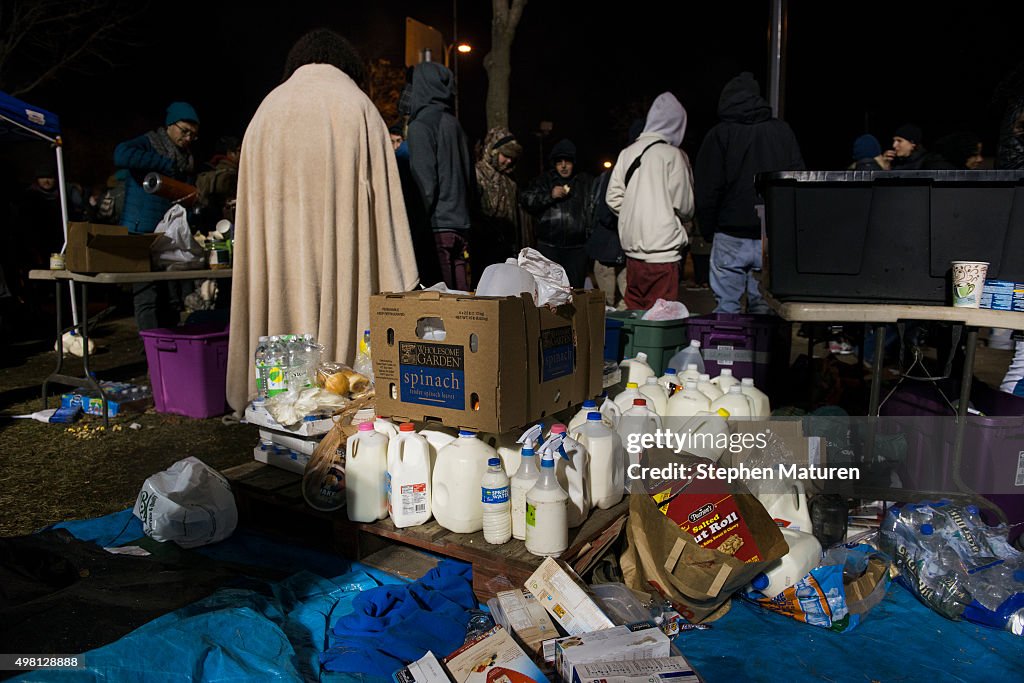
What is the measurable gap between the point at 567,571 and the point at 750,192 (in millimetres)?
3690

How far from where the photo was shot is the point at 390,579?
265 centimetres

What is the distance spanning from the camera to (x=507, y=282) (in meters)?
2.73

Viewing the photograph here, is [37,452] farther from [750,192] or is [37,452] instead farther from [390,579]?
[750,192]

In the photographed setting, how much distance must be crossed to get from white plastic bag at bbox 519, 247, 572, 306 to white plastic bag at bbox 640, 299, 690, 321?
1.80 m

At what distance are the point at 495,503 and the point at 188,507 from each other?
138 cm

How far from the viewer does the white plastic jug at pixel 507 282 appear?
2.73 meters

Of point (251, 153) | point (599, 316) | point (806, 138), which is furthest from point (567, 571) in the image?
point (806, 138)

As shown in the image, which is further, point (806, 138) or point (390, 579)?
point (806, 138)

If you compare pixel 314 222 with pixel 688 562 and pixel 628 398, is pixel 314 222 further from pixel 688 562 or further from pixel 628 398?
pixel 688 562

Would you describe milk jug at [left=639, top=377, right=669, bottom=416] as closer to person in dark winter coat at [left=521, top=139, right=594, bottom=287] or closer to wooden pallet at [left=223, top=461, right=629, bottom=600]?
wooden pallet at [left=223, top=461, right=629, bottom=600]

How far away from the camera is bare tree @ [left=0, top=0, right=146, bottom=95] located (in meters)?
10.6

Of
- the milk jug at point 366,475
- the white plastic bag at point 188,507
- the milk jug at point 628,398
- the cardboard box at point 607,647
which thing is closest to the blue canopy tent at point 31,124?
the white plastic bag at point 188,507

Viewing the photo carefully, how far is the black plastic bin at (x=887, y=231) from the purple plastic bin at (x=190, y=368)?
11.8ft

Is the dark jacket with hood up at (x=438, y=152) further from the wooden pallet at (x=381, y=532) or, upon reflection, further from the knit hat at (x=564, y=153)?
the wooden pallet at (x=381, y=532)
